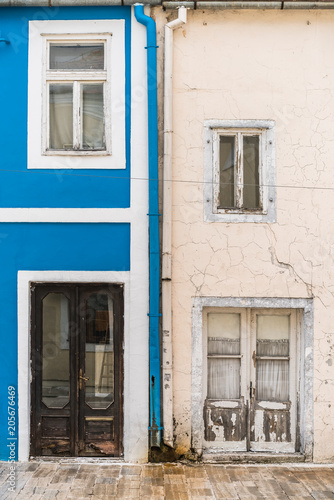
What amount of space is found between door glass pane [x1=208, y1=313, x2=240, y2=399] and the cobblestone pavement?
929 mm

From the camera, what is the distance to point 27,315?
598cm

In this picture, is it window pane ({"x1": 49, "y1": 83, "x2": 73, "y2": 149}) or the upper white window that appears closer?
the upper white window

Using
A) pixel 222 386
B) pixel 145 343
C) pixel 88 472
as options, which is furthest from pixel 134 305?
pixel 88 472

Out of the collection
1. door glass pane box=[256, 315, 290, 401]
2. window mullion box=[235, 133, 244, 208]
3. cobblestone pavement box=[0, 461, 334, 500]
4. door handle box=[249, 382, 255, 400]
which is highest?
window mullion box=[235, 133, 244, 208]

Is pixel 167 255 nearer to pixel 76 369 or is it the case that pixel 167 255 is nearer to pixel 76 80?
pixel 76 369

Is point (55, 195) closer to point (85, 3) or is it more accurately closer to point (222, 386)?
point (85, 3)

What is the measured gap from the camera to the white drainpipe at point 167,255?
5.90 meters

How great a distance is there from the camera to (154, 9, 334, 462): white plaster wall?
5.95m

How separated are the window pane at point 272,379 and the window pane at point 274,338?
0.43 feet

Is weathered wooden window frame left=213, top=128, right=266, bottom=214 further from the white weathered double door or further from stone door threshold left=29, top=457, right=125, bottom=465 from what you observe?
stone door threshold left=29, top=457, right=125, bottom=465

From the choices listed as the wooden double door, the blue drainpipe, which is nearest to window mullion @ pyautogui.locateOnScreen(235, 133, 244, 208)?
the blue drainpipe

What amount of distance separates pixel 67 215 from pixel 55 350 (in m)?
1.78

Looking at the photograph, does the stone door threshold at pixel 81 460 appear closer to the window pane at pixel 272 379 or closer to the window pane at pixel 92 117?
the window pane at pixel 272 379

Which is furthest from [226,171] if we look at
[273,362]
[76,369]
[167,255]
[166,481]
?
[166,481]
